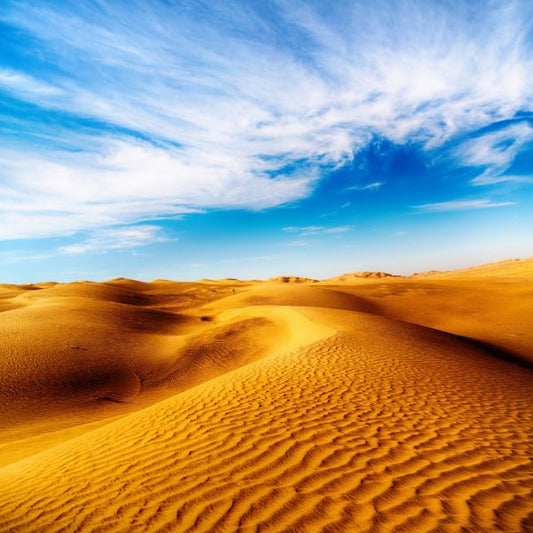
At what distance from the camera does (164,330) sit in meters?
20.9

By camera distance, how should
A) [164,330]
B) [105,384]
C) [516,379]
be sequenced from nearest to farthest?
[516,379] < [105,384] < [164,330]

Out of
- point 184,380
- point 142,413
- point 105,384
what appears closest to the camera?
point 142,413

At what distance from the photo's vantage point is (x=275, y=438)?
4.83 meters

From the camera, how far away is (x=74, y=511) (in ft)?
12.3

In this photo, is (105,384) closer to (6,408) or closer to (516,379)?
(6,408)

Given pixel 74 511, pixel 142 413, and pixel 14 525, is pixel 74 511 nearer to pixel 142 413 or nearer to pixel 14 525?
pixel 14 525

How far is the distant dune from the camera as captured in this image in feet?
11.0

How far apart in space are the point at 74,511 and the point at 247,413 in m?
2.87

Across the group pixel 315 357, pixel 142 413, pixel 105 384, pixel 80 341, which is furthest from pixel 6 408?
pixel 315 357

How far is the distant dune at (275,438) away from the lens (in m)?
3.37

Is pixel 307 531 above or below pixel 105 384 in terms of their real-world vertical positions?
above

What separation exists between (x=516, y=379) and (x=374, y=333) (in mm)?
4880

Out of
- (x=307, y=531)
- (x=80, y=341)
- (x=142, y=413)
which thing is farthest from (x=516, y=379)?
(x=80, y=341)

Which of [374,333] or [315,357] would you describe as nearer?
[315,357]
